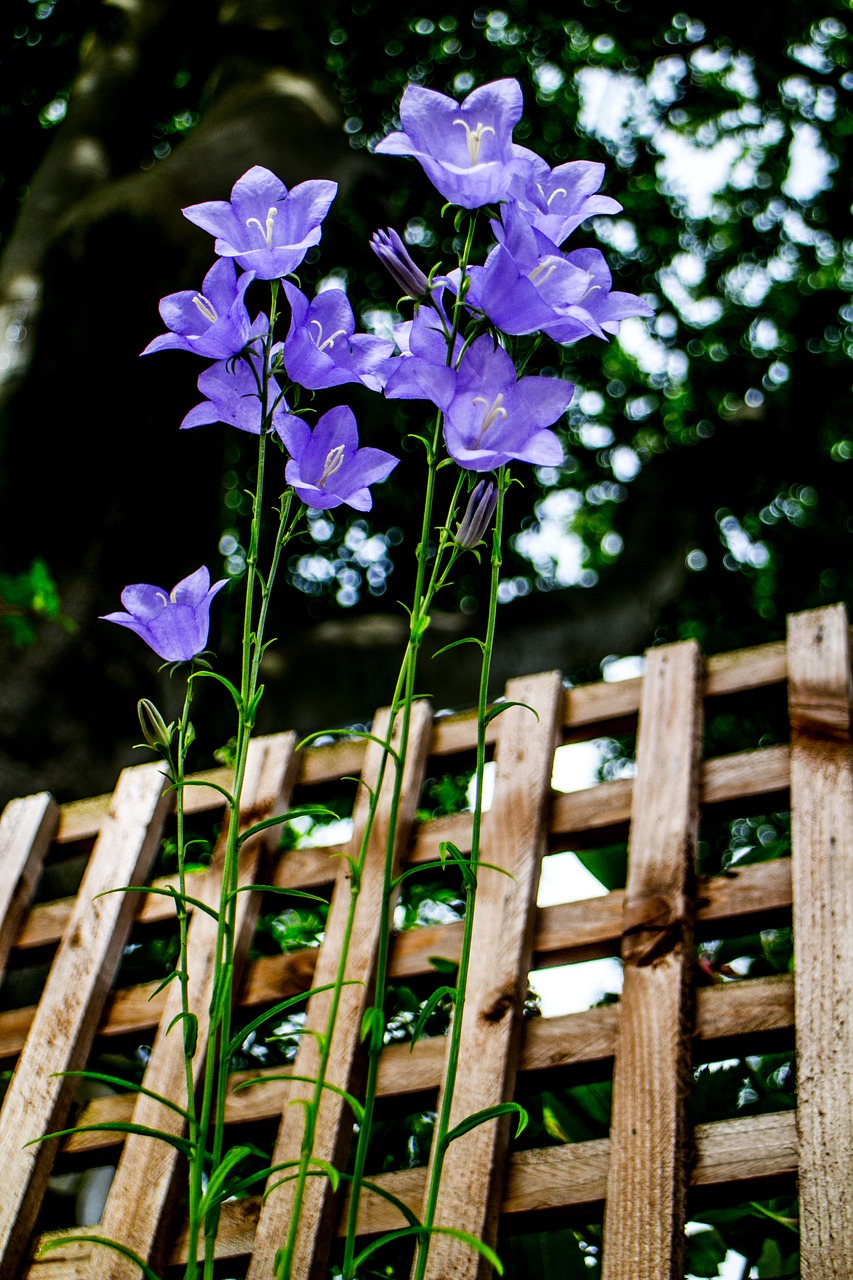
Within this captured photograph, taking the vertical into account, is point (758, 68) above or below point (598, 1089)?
above

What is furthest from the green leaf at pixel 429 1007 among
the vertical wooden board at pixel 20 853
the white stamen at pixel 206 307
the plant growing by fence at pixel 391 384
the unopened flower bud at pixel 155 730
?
the vertical wooden board at pixel 20 853

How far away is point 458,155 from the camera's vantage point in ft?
2.54

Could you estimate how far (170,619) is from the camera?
2.87 feet

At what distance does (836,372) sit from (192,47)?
3135 millimetres

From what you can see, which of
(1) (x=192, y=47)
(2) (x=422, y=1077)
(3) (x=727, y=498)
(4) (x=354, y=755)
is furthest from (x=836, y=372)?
(2) (x=422, y=1077)

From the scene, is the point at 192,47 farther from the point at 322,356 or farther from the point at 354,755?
the point at 322,356

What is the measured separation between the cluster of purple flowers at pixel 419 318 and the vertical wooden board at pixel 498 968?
1.50ft

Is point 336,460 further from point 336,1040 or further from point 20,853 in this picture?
point 20,853

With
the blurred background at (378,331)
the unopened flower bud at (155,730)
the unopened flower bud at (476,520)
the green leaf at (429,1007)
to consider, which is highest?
the blurred background at (378,331)

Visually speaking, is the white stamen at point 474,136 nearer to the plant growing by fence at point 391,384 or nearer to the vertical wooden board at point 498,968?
the plant growing by fence at point 391,384

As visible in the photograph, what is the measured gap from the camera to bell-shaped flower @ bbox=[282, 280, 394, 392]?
0.84m

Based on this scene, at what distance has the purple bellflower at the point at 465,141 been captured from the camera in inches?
29.4

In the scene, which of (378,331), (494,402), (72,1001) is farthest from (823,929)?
(378,331)

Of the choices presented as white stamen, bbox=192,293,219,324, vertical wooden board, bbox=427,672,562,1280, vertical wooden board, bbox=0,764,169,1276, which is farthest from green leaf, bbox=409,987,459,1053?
vertical wooden board, bbox=0,764,169,1276
